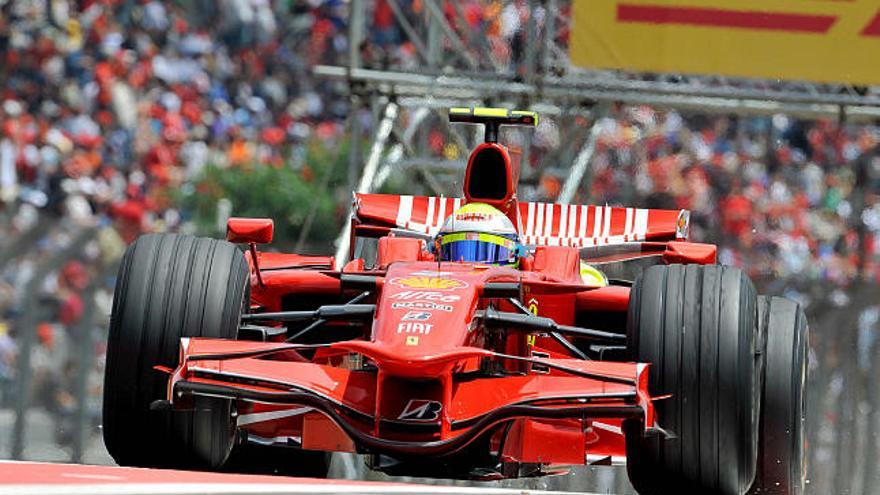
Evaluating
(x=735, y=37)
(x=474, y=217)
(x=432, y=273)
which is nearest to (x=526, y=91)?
(x=735, y=37)

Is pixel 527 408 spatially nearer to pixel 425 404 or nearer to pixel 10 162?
pixel 425 404

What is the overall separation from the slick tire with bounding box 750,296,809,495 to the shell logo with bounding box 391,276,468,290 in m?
1.27

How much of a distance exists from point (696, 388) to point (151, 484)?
6.97 ft

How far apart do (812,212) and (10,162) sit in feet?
25.1

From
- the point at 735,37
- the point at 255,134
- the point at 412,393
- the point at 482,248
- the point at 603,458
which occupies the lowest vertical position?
the point at 603,458

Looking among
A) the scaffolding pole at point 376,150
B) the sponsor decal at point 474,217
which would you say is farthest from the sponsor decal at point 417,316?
the scaffolding pole at point 376,150

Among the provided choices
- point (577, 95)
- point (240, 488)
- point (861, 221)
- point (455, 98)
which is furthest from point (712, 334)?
point (861, 221)

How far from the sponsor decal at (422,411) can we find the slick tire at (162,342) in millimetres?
865

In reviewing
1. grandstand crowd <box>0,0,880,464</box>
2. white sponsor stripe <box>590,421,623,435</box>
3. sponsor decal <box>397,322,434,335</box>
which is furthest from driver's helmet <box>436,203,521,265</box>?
grandstand crowd <box>0,0,880,464</box>

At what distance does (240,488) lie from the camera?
5.02 metres

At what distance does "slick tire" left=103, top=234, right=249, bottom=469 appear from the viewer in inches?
252

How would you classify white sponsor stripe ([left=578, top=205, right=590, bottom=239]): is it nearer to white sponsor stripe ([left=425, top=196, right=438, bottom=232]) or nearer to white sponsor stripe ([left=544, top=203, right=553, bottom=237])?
white sponsor stripe ([left=544, top=203, right=553, bottom=237])

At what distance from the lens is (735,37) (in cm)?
1141

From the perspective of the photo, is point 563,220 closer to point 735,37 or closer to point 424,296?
point 424,296
